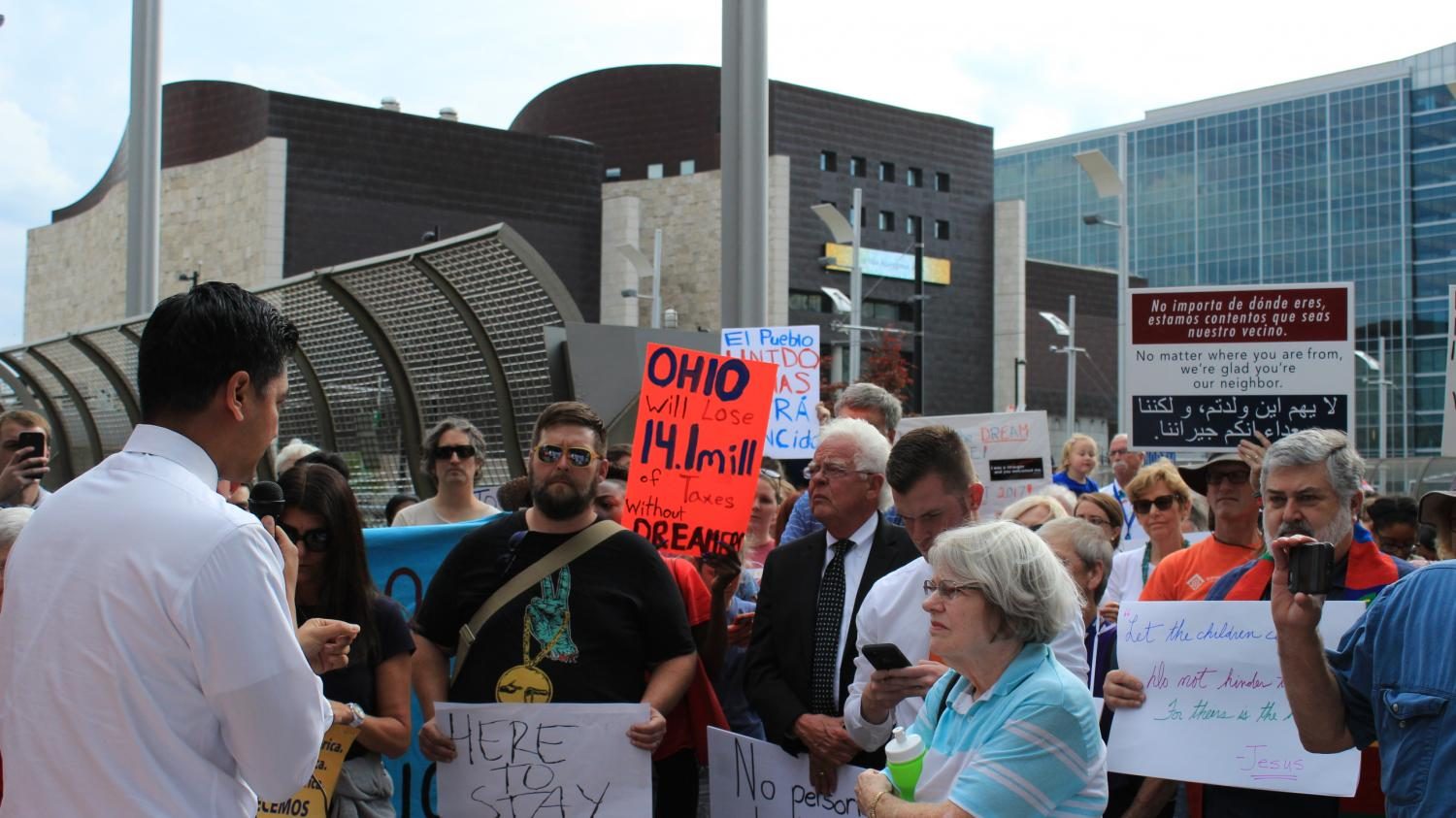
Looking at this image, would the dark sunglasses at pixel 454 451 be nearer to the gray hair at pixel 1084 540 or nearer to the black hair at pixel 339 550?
the black hair at pixel 339 550

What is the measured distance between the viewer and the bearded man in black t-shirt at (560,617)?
4832 mm

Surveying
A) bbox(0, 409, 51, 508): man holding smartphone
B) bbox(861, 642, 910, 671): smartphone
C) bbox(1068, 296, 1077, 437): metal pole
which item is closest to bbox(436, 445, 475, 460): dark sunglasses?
bbox(0, 409, 51, 508): man holding smartphone

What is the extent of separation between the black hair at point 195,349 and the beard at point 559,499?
231 cm

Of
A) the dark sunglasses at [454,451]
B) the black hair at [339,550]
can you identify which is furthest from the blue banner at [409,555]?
the black hair at [339,550]

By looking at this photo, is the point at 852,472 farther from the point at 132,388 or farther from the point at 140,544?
the point at 132,388

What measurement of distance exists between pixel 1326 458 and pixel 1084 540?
1.11 m

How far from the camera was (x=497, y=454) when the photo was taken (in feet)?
31.3

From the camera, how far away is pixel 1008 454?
10055mm

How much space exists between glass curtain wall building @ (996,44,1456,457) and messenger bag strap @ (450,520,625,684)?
8483 cm

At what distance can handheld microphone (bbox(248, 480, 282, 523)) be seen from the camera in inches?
124

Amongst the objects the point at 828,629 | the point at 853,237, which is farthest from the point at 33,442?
the point at 853,237

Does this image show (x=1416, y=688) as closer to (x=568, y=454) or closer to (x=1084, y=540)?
(x=1084, y=540)

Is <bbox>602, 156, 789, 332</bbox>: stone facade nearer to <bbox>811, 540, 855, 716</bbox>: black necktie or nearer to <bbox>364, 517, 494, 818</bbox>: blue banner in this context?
<bbox>364, 517, 494, 818</bbox>: blue banner

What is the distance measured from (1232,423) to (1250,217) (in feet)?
325
